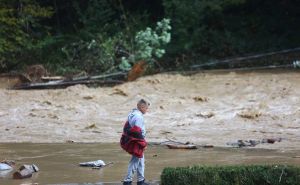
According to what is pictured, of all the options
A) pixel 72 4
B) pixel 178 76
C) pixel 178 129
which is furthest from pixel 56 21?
pixel 178 129

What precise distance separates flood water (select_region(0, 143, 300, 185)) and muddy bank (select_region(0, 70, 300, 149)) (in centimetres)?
135

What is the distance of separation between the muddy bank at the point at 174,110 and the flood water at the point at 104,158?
135 centimetres

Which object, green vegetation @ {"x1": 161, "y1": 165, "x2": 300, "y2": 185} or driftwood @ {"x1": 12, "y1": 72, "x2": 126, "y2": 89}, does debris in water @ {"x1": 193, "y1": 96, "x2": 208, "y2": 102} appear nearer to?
driftwood @ {"x1": 12, "y1": 72, "x2": 126, "y2": 89}

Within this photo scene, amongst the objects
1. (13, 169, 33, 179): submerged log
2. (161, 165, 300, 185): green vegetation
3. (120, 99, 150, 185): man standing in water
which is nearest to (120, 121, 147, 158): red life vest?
(120, 99, 150, 185): man standing in water

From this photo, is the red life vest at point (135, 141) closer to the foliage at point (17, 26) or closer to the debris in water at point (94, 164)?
the debris in water at point (94, 164)

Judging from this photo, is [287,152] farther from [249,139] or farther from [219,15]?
[219,15]

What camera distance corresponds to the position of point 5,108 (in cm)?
2605

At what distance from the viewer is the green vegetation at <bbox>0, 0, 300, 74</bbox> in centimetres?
3419

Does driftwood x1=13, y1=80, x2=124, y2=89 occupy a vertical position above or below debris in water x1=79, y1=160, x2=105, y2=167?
above

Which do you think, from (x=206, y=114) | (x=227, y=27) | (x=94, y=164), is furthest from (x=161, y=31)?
(x=94, y=164)

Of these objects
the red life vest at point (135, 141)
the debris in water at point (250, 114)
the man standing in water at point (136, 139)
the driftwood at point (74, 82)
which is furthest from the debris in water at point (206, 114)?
the red life vest at point (135, 141)

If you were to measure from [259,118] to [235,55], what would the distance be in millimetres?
12877

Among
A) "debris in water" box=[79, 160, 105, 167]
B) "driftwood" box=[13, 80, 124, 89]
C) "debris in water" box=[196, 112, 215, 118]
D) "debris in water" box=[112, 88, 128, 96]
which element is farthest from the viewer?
"driftwood" box=[13, 80, 124, 89]

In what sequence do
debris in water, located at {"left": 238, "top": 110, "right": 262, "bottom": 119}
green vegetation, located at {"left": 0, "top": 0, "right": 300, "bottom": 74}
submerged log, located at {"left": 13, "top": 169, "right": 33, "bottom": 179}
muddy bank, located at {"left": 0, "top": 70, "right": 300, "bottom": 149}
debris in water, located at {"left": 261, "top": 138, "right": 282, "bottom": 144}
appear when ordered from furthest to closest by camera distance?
green vegetation, located at {"left": 0, "top": 0, "right": 300, "bottom": 74} → debris in water, located at {"left": 238, "top": 110, "right": 262, "bottom": 119} → muddy bank, located at {"left": 0, "top": 70, "right": 300, "bottom": 149} → debris in water, located at {"left": 261, "top": 138, "right": 282, "bottom": 144} → submerged log, located at {"left": 13, "top": 169, "right": 33, "bottom": 179}
